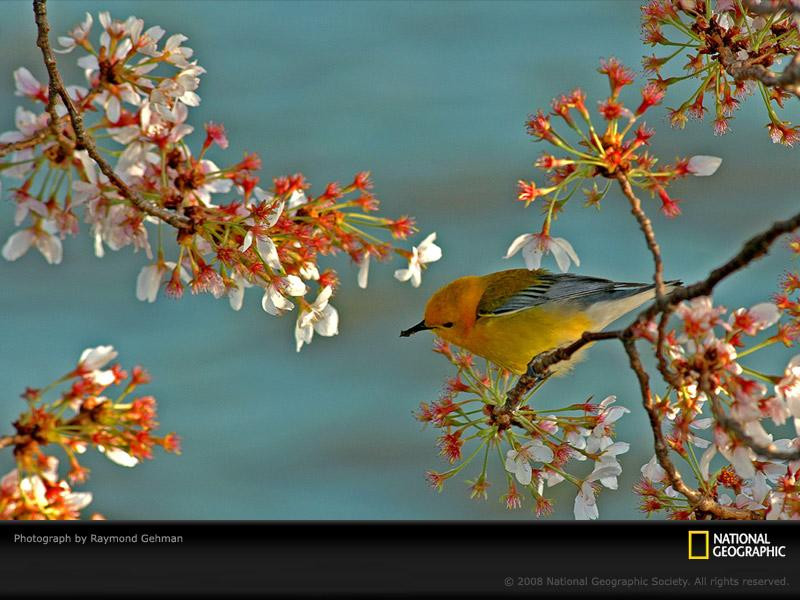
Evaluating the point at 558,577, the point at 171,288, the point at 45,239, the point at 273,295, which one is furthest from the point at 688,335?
the point at 45,239

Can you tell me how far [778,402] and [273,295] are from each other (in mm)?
415

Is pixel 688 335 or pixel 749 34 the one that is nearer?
→ pixel 688 335

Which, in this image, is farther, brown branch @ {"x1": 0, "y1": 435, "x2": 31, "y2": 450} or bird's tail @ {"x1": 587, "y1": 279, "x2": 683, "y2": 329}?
bird's tail @ {"x1": 587, "y1": 279, "x2": 683, "y2": 329}

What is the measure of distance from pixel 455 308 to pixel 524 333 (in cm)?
10

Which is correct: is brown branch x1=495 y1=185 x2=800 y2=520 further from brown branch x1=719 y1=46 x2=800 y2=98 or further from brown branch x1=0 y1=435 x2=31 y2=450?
brown branch x1=0 y1=435 x2=31 y2=450

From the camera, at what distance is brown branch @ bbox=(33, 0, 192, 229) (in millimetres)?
746

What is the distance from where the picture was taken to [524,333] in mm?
1254

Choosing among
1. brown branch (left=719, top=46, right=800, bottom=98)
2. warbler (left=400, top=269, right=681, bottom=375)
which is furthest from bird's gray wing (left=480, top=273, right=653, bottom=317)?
brown branch (left=719, top=46, right=800, bottom=98)

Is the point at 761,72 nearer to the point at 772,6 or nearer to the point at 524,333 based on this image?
the point at 772,6

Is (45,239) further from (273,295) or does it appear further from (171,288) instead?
(273,295)

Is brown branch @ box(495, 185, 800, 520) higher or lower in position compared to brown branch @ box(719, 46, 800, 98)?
lower

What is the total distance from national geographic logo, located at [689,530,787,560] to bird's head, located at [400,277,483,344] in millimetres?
616

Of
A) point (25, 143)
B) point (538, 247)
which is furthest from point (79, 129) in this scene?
point (538, 247)

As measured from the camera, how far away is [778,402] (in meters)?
0.65
